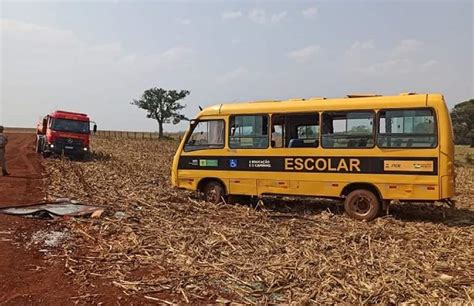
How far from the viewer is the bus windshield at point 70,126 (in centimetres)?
2666

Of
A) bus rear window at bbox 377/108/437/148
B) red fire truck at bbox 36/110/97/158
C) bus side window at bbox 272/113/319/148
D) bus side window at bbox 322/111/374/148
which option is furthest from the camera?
red fire truck at bbox 36/110/97/158

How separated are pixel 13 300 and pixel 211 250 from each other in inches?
123

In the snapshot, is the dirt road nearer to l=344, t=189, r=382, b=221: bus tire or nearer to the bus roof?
the bus roof

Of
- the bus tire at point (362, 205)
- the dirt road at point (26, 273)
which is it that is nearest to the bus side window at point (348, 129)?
the bus tire at point (362, 205)

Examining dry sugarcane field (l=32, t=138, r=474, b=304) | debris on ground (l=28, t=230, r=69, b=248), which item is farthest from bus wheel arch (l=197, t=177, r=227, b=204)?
debris on ground (l=28, t=230, r=69, b=248)

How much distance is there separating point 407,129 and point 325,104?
210cm

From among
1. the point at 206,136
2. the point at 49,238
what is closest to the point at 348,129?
the point at 206,136

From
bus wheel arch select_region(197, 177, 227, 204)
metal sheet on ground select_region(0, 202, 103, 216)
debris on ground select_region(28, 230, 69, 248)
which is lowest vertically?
debris on ground select_region(28, 230, 69, 248)

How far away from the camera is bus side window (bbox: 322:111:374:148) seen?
1143 cm

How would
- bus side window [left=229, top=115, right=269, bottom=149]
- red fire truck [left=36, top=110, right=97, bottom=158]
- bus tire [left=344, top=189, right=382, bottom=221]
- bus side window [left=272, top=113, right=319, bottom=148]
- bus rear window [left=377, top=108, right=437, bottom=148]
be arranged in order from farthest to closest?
red fire truck [left=36, top=110, right=97, bottom=158] → bus side window [left=229, top=115, right=269, bottom=149] → bus side window [left=272, top=113, right=319, bottom=148] → bus tire [left=344, top=189, right=382, bottom=221] → bus rear window [left=377, top=108, right=437, bottom=148]

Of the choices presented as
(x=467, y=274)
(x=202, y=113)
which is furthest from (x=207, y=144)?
(x=467, y=274)

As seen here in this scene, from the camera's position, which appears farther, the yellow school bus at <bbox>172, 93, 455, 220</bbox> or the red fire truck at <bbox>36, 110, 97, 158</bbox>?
the red fire truck at <bbox>36, 110, 97, 158</bbox>

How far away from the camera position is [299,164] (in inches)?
480

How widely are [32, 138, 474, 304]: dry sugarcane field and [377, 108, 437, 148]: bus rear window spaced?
1.82 meters
